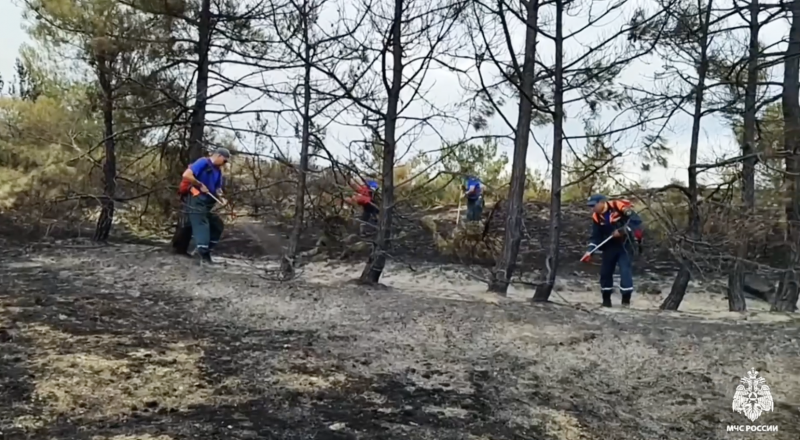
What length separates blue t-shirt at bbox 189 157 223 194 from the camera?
32.8 ft

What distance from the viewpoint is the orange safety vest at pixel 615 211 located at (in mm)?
10086

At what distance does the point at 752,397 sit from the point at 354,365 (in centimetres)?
263

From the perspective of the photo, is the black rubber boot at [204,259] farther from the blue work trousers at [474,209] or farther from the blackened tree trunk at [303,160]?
the blue work trousers at [474,209]

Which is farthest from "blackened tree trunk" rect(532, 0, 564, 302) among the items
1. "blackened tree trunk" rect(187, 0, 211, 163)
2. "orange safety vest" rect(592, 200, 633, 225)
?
"blackened tree trunk" rect(187, 0, 211, 163)

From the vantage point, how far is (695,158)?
10445mm

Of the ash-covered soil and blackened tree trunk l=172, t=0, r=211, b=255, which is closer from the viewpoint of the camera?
the ash-covered soil

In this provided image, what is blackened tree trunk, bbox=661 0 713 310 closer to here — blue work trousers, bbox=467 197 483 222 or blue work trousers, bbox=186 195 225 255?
blue work trousers, bbox=467 197 483 222

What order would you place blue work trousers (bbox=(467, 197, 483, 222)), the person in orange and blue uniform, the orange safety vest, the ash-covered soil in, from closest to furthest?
the ash-covered soil → the orange safety vest → the person in orange and blue uniform → blue work trousers (bbox=(467, 197, 483, 222))

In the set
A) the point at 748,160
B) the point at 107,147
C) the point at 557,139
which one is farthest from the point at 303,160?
the point at 748,160

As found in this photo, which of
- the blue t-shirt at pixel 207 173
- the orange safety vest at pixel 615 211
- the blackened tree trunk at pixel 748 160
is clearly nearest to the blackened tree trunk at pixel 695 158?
the blackened tree trunk at pixel 748 160

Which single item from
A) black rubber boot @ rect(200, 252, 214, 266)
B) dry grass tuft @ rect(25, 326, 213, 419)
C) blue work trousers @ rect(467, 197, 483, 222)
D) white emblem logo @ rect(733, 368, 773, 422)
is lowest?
dry grass tuft @ rect(25, 326, 213, 419)

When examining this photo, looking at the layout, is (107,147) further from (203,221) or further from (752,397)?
(752,397)

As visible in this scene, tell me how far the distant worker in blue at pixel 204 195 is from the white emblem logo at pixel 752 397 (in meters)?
6.88

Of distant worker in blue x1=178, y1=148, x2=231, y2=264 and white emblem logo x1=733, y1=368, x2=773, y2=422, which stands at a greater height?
distant worker in blue x1=178, y1=148, x2=231, y2=264
